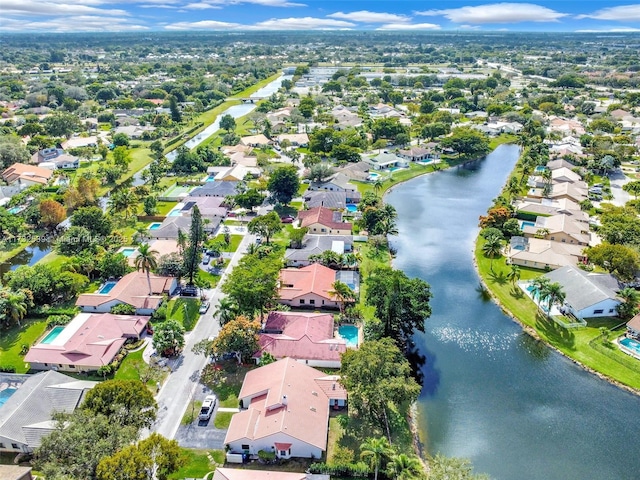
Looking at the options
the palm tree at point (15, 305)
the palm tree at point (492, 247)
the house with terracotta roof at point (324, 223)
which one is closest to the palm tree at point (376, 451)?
the palm tree at point (492, 247)

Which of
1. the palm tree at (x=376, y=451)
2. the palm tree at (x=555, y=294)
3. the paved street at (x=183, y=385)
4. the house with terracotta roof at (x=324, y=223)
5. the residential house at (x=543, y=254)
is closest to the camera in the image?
the palm tree at (x=376, y=451)

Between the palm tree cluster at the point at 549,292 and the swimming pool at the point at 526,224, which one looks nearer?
the palm tree cluster at the point at 549,292

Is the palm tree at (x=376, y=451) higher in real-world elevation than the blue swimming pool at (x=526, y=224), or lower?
higher

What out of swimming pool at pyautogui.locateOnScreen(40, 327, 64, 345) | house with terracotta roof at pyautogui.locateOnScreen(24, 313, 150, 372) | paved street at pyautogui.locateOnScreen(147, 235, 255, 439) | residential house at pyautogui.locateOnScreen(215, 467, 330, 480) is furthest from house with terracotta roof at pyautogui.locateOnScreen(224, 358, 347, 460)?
swimming pool at pyautogui.locateOnScreen(40, 327, 64, 345)

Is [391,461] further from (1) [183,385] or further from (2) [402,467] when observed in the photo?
(1) [183,385]

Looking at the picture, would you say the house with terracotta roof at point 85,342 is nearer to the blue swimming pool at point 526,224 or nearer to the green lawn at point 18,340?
the green lawn at point 18,340

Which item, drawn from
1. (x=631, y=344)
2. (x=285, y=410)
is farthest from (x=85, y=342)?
(x=631, y=344)

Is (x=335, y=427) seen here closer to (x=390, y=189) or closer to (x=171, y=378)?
(x=171, y=378)

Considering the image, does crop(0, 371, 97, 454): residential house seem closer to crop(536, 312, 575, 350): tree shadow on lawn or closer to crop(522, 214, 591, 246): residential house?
crop(536, 312, 575, 350): tree shadow on lawn
